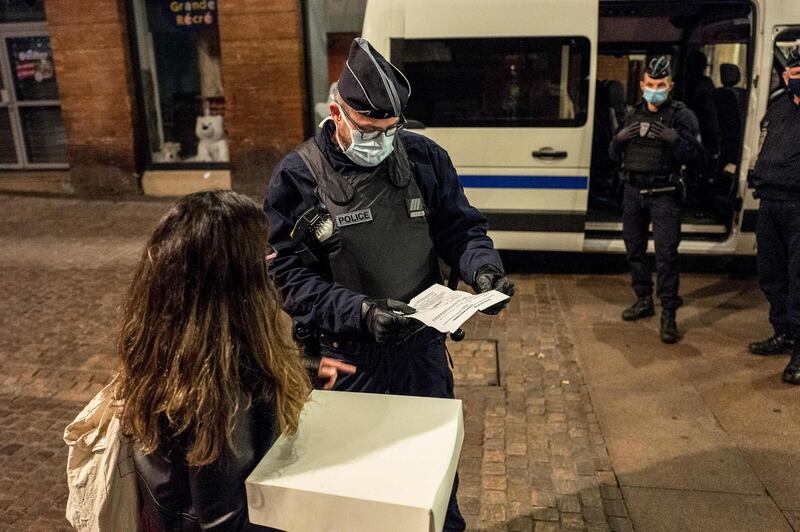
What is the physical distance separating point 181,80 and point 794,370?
31.7ft

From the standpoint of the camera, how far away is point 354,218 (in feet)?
7.46

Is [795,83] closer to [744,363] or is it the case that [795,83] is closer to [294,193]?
[744,363]

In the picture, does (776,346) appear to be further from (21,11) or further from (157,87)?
(21,11)

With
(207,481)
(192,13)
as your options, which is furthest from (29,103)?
(207,481)

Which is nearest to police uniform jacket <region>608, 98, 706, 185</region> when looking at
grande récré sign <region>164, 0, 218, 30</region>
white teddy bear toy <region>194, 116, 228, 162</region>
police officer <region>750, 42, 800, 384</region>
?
police officer <region>750, 42, 800, 384</region>

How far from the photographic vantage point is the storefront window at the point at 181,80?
10469 millimetres

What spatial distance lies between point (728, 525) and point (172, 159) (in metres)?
→ 9.81

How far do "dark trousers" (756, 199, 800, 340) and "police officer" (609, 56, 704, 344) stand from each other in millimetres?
624

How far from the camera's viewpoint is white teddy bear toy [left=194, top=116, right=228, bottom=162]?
1059cm

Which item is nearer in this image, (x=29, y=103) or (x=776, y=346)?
(x=776, y=346)

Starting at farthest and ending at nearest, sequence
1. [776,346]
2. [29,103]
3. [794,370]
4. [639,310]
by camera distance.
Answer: [29,103] < [639,310] < [776,346] < [794,370]

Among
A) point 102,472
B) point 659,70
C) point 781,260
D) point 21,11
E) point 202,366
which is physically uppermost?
point 21,11

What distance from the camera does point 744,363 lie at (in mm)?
4695

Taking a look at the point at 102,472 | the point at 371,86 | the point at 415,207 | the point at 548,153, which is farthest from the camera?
the point at 548,153
